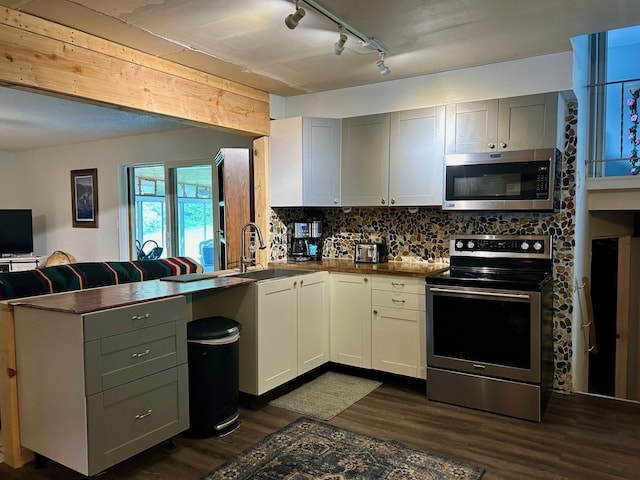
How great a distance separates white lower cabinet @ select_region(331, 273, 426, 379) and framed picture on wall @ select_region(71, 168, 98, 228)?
14.5ft

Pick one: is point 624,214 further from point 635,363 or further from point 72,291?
point 72,291

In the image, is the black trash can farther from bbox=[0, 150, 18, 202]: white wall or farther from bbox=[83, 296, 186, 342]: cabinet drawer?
bbox=[0, 150, 18, 202]: white wall

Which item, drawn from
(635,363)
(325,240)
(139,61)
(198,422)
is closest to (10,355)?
(198,422)

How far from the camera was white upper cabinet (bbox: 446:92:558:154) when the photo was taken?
10.2ft

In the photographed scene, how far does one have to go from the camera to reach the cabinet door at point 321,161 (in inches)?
156

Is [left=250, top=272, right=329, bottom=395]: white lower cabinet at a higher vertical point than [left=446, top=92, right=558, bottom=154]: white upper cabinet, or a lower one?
lower

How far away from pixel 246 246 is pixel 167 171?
218 centimetres

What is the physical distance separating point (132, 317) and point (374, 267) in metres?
1.95

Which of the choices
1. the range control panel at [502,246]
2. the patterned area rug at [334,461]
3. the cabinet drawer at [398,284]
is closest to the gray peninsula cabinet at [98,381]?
the patterned area rug at [334,461]

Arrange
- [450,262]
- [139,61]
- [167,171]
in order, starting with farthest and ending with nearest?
[167,171]
[450,262]
[139,61]

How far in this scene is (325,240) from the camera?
178 inches

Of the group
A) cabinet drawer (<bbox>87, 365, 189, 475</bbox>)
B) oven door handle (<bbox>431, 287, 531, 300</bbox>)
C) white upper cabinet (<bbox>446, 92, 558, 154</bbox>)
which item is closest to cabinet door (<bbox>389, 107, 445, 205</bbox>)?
white upper cabinet (<bbox>446, 92, 558, 154</bbox>)

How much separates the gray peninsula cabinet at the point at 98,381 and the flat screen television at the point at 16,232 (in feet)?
17.9

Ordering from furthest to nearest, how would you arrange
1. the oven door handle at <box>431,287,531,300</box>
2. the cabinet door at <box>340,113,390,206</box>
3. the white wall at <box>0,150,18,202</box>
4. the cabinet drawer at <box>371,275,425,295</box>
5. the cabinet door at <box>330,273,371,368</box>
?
the white wall at <box>0,150,18,202</box>
the cabinet door at <box>340,113,390,206</box>
the cabinet door at <box>330,273,371,368</box>
the cabinet drawer at <box>371,275,425,295</box>
the oven door handle at <box>431,287,531,300</box>
